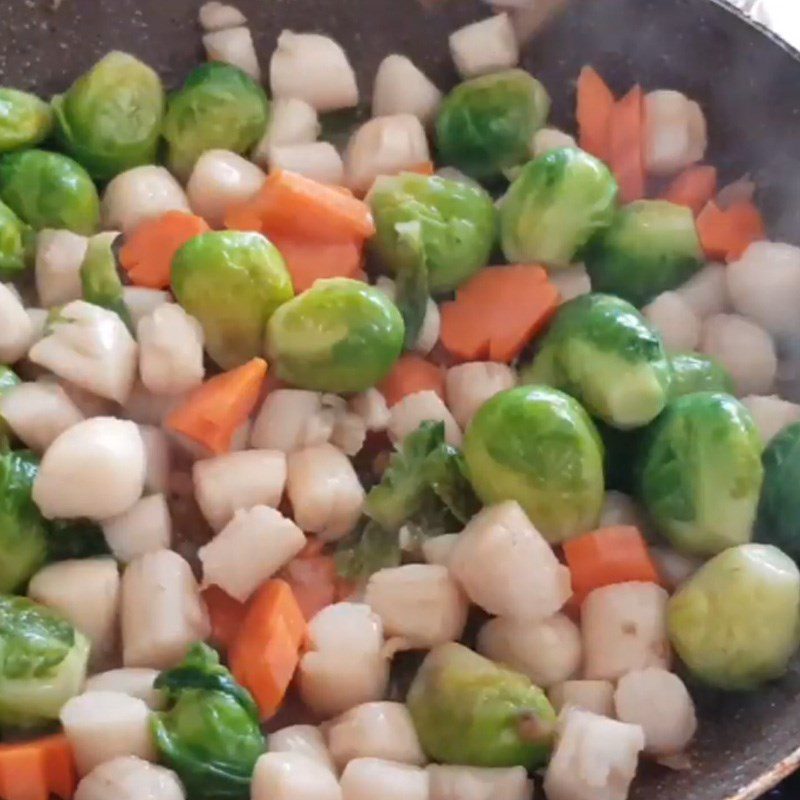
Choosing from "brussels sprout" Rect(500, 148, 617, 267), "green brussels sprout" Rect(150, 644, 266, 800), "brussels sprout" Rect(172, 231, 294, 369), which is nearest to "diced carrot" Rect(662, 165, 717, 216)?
"brussels sprout" Rect(500, 148, 617, 267)

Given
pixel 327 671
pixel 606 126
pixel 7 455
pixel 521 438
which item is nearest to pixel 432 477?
pixel 521 438

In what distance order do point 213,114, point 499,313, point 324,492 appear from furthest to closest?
point 213,114
point 499,313
point 324,492

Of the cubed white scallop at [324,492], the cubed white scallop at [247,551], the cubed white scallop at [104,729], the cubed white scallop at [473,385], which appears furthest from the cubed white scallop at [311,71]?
the cubed white scallop at [104,729]

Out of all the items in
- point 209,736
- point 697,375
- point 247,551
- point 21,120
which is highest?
point 697,375

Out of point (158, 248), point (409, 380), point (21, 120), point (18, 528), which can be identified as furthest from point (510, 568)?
point (21, 120)

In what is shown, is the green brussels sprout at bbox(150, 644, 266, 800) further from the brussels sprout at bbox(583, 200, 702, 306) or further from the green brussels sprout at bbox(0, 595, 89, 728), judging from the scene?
the brussels sprout at bbox(583, 200, 702, 306)

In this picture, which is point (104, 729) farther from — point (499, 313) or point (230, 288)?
point (499, 313)
